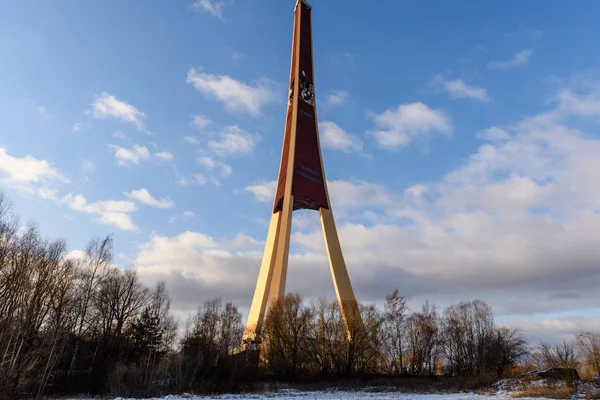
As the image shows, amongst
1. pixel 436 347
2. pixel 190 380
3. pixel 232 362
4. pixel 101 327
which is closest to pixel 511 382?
pixel 232 362

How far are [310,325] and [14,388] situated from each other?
606 inches

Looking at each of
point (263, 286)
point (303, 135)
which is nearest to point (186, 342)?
A: point (263, 286)

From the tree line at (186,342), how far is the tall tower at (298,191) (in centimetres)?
89

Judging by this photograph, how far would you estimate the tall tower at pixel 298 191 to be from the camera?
20.0 metres

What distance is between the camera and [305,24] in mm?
26688

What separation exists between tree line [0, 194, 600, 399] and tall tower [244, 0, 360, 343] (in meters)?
0.89

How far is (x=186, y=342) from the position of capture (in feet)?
59.7

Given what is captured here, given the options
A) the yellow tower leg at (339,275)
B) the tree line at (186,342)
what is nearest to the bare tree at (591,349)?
the tree line at (186,342)

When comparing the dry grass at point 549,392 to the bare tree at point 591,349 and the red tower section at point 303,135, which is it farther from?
the red tower section at point 303,135

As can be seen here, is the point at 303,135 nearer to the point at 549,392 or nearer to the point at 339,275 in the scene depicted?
the point at 339,275

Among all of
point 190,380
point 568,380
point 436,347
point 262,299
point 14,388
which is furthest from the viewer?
point 436,347

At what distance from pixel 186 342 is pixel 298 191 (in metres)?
9.20

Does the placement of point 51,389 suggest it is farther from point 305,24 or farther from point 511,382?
point 305,24

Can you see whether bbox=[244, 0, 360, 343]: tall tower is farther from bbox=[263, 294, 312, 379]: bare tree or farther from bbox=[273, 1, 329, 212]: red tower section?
bbox=[263, 294, 312, 379]: bare tree
